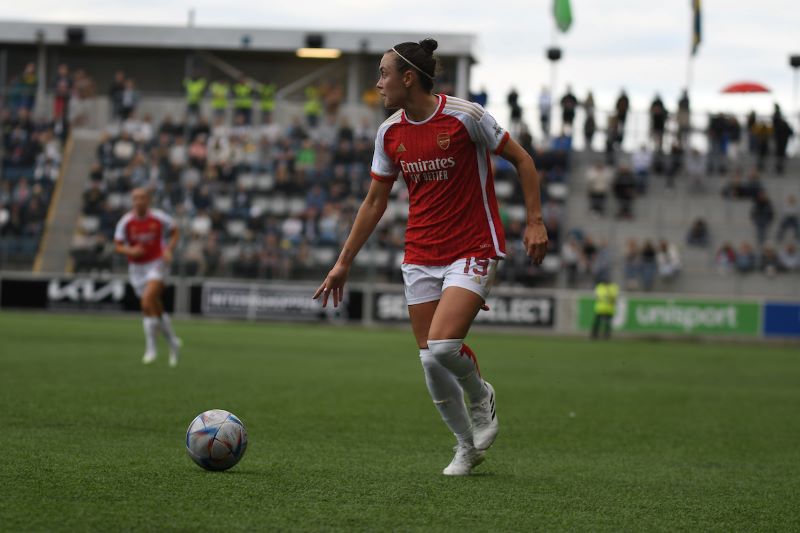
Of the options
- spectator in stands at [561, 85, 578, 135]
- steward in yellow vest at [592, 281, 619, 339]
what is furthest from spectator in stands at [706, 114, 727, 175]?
steward in yellow vest at [592, 281, 619, 339]

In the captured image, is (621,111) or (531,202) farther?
(621,111)

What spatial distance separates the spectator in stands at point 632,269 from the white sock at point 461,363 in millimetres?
24390

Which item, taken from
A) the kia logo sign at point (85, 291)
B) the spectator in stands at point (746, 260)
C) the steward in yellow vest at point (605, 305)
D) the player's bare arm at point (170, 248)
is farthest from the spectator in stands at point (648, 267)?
the player's bare arm at point (170, 248)

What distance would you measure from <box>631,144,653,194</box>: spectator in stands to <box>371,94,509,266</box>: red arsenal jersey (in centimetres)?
2782

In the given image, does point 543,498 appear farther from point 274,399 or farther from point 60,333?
point 60,333

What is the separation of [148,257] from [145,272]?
0.23 m

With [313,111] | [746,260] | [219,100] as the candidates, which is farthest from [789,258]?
[219,100]

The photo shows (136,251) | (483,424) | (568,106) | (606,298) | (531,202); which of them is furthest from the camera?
(568,106)

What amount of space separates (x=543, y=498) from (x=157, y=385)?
298 inches

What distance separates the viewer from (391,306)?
31297mm

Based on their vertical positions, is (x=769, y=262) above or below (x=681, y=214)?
below

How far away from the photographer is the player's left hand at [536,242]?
6574 mm

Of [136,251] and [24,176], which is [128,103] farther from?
[136,251]

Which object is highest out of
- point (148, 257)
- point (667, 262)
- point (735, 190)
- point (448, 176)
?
point (735, 190)
